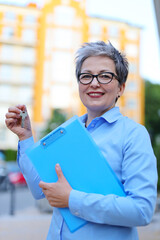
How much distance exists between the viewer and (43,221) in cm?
491

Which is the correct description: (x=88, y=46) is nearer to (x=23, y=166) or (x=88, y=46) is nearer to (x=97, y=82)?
(x=97, y=82)

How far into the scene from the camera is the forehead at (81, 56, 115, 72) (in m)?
1.07

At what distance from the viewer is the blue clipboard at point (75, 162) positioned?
0.94m

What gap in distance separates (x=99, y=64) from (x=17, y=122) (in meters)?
0.47

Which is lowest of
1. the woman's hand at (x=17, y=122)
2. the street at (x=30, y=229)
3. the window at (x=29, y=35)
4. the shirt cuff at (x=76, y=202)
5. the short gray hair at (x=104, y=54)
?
the street at (x=30, y=229)

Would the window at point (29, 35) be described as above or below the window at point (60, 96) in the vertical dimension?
above

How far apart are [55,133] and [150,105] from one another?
2840 cm

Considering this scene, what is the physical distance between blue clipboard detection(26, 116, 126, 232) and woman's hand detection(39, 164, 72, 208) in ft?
0.07

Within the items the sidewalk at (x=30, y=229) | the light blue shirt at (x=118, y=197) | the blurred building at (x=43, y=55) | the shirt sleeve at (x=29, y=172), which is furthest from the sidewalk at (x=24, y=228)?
the blurred building at (x=43, y=55)

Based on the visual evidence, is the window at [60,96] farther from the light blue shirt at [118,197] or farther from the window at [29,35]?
the light blue shirt at [118,197]

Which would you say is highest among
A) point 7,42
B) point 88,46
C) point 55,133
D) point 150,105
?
point 7,42

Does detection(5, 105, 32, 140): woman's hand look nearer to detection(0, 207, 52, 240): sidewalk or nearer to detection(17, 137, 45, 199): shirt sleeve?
detection(17, 137, 45, 199): shirt sleeve

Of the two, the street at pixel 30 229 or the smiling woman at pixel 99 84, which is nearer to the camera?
the smiling woman at pixel 99 84

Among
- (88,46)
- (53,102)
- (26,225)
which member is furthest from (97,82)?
(53,102)
